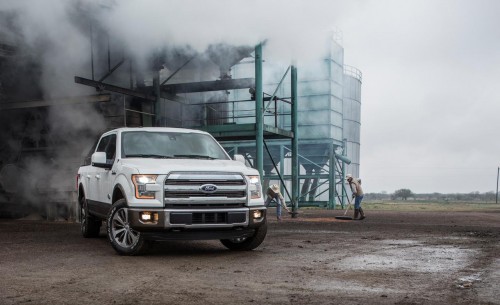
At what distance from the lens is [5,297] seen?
5164 mm

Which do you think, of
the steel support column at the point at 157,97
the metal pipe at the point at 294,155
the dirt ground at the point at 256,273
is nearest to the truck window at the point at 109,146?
the dirt ground at the point at 256,273

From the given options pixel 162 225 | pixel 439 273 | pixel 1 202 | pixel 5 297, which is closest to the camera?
pixel 5 297

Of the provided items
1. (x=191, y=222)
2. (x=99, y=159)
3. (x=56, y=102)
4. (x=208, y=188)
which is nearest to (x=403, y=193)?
(x=56, y=102)

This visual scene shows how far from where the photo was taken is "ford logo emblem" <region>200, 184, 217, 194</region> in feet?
25.1

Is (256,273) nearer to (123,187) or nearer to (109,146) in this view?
(123,187)

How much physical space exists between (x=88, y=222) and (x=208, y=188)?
3914 mm

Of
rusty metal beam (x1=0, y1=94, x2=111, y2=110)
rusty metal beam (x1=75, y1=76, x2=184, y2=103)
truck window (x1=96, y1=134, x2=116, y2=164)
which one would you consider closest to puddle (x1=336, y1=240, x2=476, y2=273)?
truck window (x1=96, y1=134, x2=116, y2=164)

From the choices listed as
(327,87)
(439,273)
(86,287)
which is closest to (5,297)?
(86,287)

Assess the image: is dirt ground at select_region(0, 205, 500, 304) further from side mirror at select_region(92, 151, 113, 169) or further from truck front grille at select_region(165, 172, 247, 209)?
side mirror at select_region(92, 151, 113, 169)

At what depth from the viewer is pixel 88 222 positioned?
414 inches

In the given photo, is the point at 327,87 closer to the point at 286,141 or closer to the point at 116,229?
the point at 286,141

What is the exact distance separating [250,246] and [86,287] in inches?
139

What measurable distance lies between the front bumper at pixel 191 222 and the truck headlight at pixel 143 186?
186mm

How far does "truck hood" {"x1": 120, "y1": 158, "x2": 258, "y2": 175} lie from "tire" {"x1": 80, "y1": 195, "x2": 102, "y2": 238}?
2632mm
